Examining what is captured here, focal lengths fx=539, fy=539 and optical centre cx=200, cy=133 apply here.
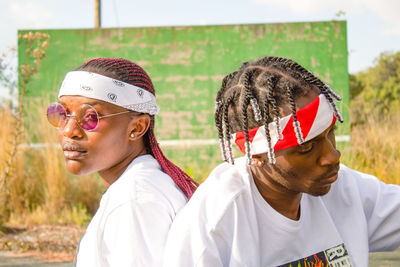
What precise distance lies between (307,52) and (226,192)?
975 centimetres

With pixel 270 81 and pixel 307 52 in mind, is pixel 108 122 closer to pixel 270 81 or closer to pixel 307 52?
pixel 270 81

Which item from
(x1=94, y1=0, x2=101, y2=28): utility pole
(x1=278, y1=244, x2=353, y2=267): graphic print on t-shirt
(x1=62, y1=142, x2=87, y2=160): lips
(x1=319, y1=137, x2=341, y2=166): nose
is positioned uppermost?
(x1=94, y1=0, x2=101, y2=28): utility pole

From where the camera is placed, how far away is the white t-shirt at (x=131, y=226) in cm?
194

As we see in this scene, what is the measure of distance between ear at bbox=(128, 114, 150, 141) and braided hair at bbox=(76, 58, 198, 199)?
68mm

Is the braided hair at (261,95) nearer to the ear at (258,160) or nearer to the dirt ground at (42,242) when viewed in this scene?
→ the ear at (258,160)

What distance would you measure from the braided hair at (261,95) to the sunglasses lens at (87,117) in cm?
64

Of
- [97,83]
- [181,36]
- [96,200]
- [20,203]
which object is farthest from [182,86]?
[97,83]

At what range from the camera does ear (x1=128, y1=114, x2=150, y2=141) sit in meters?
2.58

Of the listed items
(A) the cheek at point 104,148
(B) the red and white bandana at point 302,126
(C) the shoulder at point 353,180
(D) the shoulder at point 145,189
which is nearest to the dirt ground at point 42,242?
(A) the cheek at point 104,148

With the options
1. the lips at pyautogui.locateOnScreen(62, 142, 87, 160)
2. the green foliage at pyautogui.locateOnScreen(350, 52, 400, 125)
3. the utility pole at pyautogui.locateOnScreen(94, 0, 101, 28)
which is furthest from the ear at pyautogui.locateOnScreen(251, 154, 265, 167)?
the green foliage at pyautogui.locateOnScreen(350, 52, 400, 125)

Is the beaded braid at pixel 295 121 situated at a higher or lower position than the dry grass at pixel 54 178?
higher

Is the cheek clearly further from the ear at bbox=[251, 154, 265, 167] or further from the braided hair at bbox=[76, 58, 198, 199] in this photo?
the ear at bbox=[251, 154, 265, 167]

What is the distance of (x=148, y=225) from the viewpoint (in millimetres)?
1989

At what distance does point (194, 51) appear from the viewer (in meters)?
11.3
